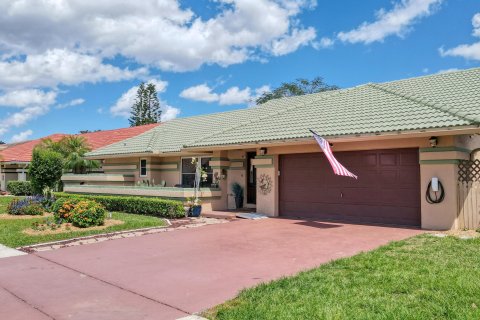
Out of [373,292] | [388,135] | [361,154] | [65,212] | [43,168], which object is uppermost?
[388,135]

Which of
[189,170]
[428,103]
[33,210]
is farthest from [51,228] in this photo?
[428,103]

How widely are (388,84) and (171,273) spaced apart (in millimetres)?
13688

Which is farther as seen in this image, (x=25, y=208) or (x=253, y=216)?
(x=25, y=208)

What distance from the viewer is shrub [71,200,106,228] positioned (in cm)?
1305

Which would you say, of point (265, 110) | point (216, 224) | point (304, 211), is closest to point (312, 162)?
point (304, 211)

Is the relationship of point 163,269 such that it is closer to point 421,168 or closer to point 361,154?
point 421,168

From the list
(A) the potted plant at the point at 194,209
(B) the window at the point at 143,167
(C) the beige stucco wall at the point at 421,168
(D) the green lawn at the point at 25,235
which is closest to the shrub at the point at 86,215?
(D) the green lawn at the point at 25,235

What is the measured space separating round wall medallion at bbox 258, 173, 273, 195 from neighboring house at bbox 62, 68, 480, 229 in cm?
4

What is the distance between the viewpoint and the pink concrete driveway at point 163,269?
579 centimetres

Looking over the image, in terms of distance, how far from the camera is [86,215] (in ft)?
43.1

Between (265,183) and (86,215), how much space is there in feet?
22.3

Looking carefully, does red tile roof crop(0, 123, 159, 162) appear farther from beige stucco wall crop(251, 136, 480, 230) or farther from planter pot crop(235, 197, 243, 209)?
beige stucco wall crop(251, 136, 480, 230)

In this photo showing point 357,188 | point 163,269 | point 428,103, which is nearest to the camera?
point 163,269

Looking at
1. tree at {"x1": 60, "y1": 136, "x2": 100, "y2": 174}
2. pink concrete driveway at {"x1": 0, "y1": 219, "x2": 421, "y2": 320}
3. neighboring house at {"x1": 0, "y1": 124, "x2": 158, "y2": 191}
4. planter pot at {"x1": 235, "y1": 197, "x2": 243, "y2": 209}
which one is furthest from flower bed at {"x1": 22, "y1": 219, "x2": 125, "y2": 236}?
neighboring house at {"x1": 0, "y1": 124, "x2": 158, "y2": 191}
